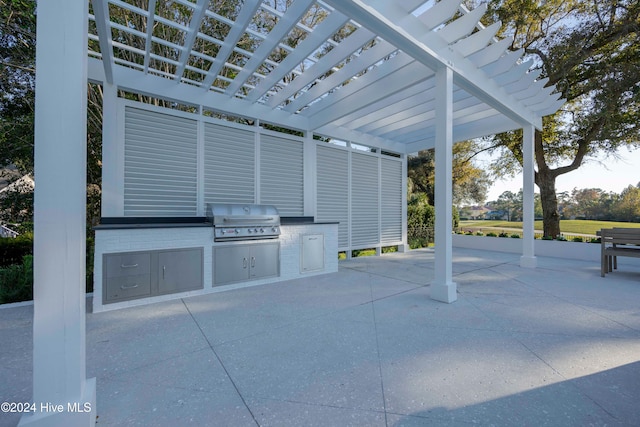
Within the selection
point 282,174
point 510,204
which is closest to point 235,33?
point 282,174

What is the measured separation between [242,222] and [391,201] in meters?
5.05

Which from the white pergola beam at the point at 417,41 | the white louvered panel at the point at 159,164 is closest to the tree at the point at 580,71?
the white pergola beam at the point at 417,41

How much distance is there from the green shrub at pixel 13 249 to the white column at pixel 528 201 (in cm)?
960

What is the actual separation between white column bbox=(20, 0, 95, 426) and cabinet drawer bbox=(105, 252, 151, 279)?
7.86ft

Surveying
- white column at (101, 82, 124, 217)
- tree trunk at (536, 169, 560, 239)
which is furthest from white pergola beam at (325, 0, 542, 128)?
tree trunk at (536, 169, 560, 239)

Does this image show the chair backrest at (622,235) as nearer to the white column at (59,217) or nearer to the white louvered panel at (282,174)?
the white louvered panel at (282,174)

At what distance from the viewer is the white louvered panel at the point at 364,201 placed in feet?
23.6

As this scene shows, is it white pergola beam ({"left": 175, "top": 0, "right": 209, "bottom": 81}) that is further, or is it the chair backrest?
the chair backrest

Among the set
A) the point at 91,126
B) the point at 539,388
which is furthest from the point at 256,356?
the point at 91,126

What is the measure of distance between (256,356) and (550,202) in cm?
957

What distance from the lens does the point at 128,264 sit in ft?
11.3

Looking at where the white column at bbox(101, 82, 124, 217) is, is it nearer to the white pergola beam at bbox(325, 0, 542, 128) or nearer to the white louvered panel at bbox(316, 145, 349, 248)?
the white pergola beam at bbox(325, 0, 542, 128)

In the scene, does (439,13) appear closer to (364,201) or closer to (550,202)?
(364,201)

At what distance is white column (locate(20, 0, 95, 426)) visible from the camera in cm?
126
